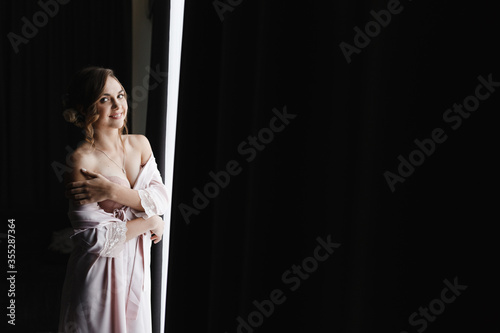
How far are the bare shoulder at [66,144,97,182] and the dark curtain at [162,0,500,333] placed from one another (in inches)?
18.0

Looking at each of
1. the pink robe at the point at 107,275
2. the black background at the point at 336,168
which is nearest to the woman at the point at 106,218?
the pink robe at the point at 107,275

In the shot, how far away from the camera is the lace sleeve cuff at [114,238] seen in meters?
1.30

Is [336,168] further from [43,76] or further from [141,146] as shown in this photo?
[43,76]

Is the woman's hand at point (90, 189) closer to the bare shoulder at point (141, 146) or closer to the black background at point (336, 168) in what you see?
the bare shoulder at point (141, 146)

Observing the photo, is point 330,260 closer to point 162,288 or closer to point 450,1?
point 450,1

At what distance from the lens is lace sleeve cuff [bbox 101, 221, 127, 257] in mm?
1301

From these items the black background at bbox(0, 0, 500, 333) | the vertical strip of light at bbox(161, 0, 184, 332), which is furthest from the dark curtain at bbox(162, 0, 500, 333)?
the vertical strip of light at bbox(161, 0, 184, 332)

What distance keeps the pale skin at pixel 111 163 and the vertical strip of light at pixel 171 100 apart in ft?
1.23

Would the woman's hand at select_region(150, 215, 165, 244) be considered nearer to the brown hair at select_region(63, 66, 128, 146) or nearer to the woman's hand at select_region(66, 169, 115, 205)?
the woman's hand at select_region(66, 169, 115, 205)

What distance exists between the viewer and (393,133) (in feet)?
1.67

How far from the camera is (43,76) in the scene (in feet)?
14.9

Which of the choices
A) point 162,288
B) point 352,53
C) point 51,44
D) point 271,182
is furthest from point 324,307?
point 51,44

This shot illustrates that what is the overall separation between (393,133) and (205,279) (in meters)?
0.64

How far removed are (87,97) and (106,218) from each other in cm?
38
